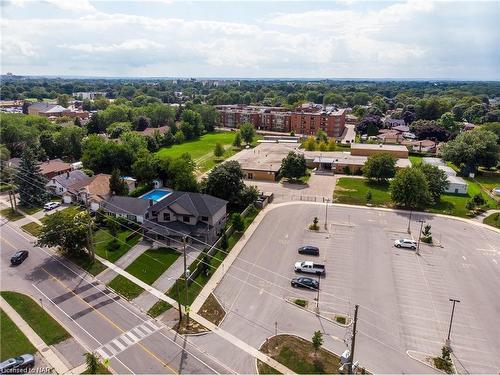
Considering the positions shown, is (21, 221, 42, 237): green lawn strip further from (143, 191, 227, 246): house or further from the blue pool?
the blue pool

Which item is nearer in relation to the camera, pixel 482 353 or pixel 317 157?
pixel 482 353

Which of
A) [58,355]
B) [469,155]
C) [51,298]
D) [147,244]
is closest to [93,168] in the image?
[147,244]

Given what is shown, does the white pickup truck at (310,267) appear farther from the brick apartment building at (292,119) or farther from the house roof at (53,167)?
the brick apartment building at (292,119)

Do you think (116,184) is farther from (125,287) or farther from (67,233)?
(125,287)

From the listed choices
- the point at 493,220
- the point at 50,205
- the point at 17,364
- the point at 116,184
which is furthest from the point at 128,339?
the point at 493,220

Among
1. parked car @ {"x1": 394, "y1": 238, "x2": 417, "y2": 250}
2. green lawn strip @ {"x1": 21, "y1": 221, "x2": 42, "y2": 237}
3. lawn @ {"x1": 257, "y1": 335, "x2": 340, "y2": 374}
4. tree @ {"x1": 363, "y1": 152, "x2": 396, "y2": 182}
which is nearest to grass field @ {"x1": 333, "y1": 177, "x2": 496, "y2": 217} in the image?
tree @ {"x1": 363, "y1": 152, "x2": 396, "y2": 182}

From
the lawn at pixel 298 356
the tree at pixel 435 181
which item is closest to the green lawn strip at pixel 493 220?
the tree at pixel 435 181

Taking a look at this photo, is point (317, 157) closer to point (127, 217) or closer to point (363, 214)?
point (363, 214)
